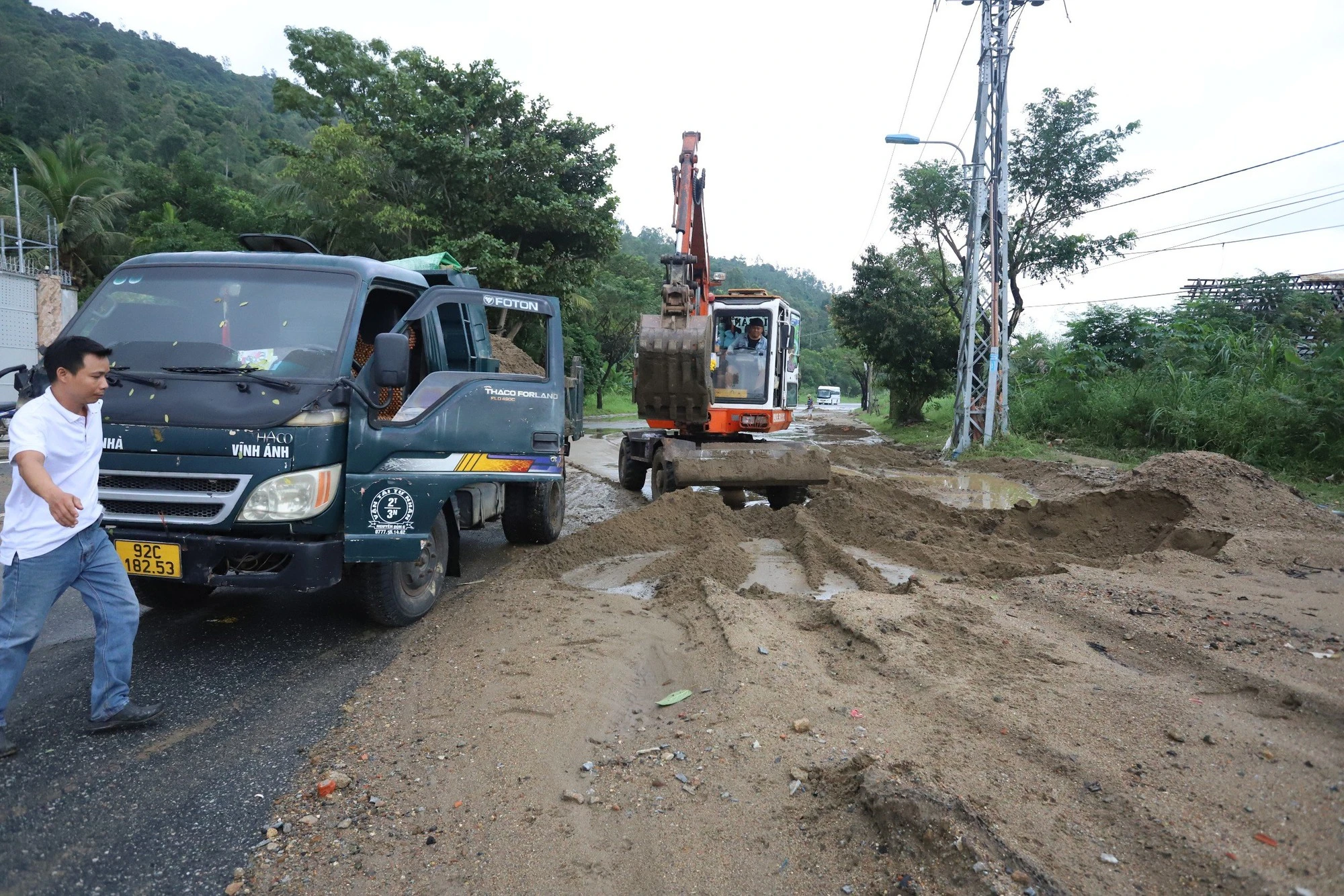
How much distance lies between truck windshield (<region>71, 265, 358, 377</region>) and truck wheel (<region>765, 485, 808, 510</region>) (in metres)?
6.57

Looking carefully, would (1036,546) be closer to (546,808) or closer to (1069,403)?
(546,808)

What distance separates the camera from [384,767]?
3.49 m

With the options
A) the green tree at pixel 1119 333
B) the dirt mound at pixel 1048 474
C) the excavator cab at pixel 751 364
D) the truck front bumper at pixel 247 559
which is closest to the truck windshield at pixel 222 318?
the truck front bumper at pixel 247 559

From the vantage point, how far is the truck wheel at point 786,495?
10.6 m

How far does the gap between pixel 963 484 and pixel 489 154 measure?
14.3 metres

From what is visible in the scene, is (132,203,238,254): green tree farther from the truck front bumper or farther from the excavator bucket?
the truck front bumper

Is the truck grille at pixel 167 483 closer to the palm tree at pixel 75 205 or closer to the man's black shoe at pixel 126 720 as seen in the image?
the man's black shoe at pixel 126 720

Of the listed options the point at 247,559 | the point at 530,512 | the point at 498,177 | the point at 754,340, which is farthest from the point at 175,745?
the point at 498,177

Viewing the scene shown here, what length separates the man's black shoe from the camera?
12.3 ft

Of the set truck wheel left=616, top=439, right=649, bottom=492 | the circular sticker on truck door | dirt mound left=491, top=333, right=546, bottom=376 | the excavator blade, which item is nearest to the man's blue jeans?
the circular sticker on truck door

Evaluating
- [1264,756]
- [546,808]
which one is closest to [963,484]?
[1264,756]

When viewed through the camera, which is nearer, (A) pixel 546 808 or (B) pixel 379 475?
(A) pixel 546 808

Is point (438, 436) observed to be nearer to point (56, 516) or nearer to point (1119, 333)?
point (56, 516)

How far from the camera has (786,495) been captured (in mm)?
10688
